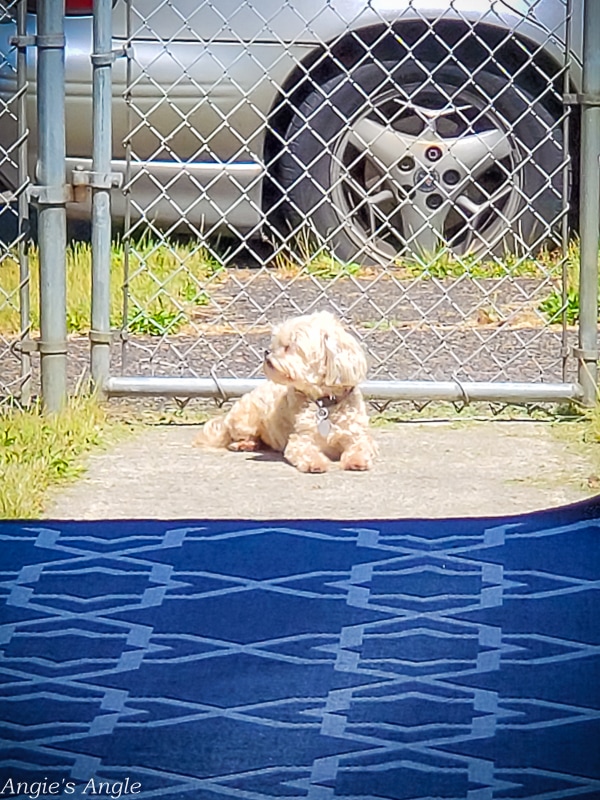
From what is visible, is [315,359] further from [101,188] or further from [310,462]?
[101,188]

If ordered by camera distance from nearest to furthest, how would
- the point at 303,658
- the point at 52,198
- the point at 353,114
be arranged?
1. the point at 303,658
2. the point at 52,198
3. the point at 353,114

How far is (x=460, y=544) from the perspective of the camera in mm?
3658

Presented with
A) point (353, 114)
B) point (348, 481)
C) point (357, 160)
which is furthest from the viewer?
point (353, 114)

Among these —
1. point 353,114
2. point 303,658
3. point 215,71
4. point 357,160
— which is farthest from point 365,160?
point 303,658

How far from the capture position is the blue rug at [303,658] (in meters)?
2.54

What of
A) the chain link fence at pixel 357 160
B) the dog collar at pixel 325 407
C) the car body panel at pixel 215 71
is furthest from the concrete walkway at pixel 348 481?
the car body panel at pixel 215 71

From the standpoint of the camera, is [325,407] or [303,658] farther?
[325,407]

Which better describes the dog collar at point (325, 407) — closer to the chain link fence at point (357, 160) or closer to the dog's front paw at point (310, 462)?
the dog's front paw at point (310, 462)

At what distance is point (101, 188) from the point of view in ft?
14.9

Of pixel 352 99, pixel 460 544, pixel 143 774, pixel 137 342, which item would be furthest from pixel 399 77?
pixel 143 774

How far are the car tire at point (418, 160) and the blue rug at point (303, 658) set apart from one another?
2.06 meters

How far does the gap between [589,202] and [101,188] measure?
4.50ft

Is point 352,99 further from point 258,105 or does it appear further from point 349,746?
point 349,746

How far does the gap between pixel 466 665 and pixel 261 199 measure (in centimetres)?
330
